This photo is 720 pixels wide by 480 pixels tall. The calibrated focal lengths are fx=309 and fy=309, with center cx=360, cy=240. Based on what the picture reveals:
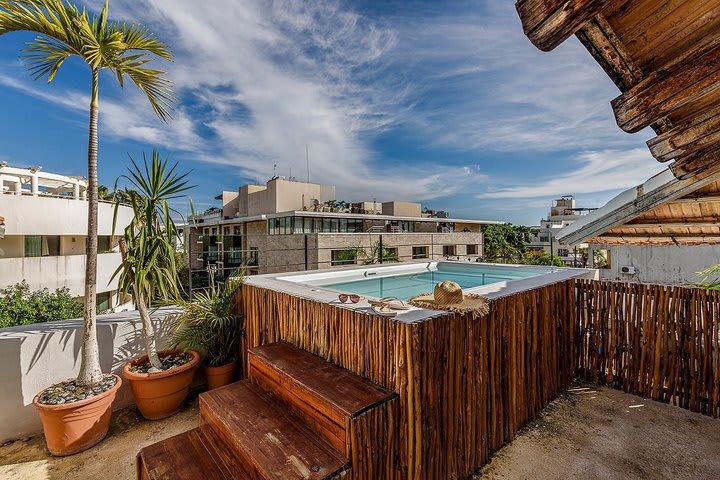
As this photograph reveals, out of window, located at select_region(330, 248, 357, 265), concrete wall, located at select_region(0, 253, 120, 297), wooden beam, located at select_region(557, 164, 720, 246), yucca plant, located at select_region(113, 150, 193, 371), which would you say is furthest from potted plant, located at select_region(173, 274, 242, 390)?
window, located at select_region(330, 248, 357, 265)

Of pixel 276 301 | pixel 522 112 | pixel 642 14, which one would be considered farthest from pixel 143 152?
pixel 522 112

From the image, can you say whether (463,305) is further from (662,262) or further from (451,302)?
(662,262)

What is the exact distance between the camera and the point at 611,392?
11.2 feet

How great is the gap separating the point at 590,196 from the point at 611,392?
156 feet

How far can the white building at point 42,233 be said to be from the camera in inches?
327

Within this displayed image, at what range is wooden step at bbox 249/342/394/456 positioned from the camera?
1.73 metres

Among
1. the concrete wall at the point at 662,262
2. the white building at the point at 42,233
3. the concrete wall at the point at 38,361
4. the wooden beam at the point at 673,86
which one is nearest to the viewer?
the wooden beam at the point at 673,86

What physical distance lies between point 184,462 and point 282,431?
0.69m

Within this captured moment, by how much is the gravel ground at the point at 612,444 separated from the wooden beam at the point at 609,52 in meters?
2.58

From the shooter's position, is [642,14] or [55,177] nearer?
[642,14]

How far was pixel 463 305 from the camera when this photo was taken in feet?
7.33

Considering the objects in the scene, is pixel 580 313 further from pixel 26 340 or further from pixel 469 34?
pixel 26 340

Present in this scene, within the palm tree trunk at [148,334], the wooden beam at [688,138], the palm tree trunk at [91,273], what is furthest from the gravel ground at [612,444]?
the palm tree trunk at [91,273]

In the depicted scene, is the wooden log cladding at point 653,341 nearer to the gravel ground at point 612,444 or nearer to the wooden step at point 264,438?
the gravel ground at point 612,444
